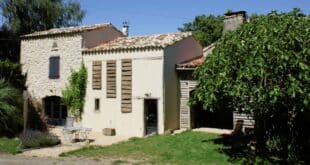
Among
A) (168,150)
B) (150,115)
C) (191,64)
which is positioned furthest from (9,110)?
(191,64)

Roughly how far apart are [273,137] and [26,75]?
1713 cm

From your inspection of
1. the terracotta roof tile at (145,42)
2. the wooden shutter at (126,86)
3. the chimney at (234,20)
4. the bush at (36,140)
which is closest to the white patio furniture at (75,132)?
the bush at (36,140)

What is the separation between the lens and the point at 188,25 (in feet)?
151

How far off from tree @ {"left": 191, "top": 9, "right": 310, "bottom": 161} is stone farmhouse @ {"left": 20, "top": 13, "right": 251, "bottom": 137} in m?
5.22

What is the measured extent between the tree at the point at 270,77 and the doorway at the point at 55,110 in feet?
39.3

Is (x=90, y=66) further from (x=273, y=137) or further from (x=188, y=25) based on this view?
(x=188, y=25)

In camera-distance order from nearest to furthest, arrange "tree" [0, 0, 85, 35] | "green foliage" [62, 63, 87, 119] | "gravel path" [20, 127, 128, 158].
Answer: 1. "gravel path" [20, 127, 128, 158]
2. "green foliage" [62, 63, 87, 119]
3. "tree" [0, 0, 85, 35]

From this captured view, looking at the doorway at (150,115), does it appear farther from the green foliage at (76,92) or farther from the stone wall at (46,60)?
the stone wall at (46,60)

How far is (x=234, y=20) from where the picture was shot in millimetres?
22828

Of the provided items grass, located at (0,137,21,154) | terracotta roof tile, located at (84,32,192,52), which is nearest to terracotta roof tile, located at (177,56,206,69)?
terracotta roof tile, located at (84,32,192,52)

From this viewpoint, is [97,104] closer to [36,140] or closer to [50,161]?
[36,140]

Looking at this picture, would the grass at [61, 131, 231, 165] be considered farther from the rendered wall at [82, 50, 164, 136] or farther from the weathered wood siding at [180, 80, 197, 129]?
the rendered wall at [82, 50, 164, 136]

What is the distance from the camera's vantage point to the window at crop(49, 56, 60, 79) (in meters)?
25.5

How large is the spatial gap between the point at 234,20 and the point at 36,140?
11.8m
